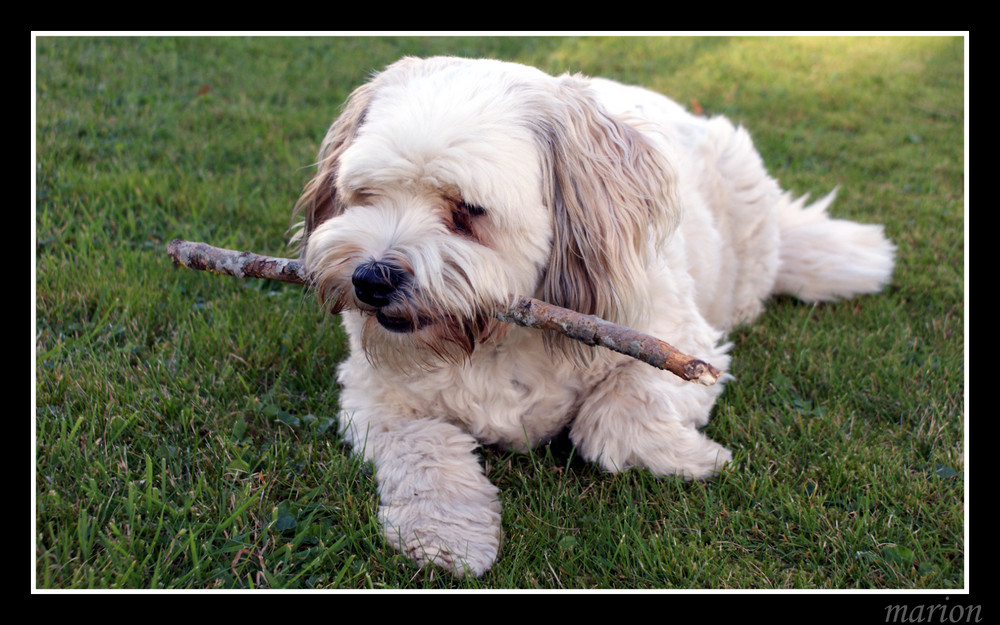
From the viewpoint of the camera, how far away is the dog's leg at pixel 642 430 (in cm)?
277

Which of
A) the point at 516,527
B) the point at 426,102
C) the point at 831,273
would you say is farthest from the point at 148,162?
the point at 831,273

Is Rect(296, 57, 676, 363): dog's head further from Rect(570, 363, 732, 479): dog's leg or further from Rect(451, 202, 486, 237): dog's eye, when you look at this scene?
Rect(570, 363, 732, 479): dog's leg

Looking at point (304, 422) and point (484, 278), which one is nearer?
point (484, 278)

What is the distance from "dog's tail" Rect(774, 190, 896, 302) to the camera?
4.29 m

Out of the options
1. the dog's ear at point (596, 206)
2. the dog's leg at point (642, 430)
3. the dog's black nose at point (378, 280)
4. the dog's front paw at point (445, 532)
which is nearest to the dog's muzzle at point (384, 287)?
the dog's black nose at point (378, 280)

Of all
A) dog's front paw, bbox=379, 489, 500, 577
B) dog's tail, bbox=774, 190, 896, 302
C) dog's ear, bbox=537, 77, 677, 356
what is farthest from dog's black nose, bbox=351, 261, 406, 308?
dog's tail, bbox=774, 190, 896, 302

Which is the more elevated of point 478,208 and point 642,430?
point 478,208

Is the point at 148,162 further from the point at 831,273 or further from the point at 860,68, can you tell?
the point at 860,68

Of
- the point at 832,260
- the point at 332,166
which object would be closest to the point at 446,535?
the point at 332,166

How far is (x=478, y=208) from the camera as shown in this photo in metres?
2.41

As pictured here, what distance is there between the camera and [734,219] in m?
4.19

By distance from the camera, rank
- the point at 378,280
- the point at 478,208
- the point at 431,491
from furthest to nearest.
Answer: the point at 431,491
the point at 478,208
the point at 378,280

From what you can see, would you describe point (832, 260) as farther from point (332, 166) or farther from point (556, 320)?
point (332, 166)

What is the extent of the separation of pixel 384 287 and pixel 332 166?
2.94ft
